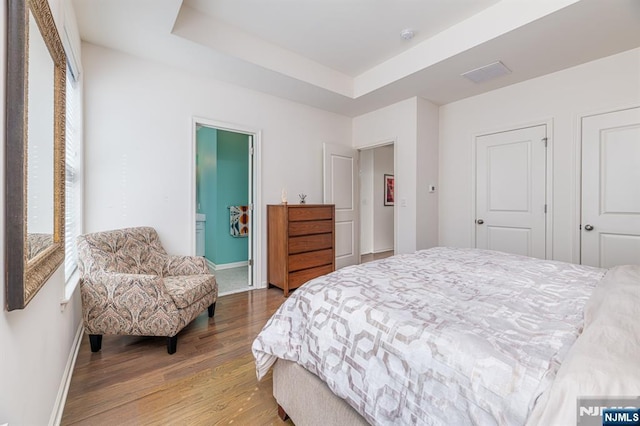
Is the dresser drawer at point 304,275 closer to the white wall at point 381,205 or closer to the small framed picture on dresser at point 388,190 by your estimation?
the white wall at point 381,205

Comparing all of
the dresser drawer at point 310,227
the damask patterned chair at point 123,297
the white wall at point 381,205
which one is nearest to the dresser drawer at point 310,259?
the dresser drawer at point 310,227

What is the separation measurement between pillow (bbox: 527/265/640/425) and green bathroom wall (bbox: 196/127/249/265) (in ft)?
15.2

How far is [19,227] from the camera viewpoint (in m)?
0.86

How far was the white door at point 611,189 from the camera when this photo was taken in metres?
2.67

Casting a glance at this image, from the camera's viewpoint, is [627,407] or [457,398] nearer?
[627,407]

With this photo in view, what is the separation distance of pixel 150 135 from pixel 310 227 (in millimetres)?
2050

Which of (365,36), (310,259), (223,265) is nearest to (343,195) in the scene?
(310,259)

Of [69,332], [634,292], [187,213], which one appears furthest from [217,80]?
[634,292]

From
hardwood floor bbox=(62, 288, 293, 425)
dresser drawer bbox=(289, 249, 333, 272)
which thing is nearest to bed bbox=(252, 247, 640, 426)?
hardwood floor bbox=(62, 288, 293, 425)

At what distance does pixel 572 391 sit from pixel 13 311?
60.1 inches

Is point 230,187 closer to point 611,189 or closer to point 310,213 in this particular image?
point 310,213

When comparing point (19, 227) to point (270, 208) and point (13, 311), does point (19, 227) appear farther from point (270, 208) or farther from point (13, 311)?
point (270, 208)

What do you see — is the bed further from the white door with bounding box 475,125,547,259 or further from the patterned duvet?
the white door with bounding box 475,125,547,259

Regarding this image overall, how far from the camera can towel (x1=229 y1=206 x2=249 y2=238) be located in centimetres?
485
